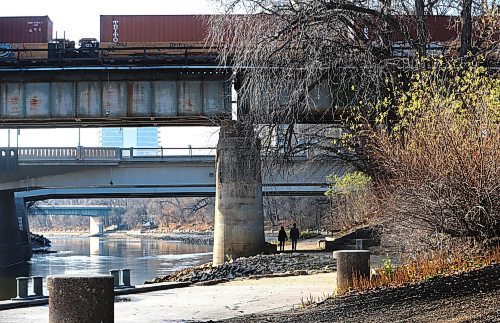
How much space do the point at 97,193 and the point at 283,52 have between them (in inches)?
2172

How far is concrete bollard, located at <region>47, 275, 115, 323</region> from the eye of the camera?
36.6 ft

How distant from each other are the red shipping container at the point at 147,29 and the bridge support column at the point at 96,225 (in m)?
135

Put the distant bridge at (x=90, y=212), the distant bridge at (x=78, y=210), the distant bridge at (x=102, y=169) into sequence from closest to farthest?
the distant bridge at (x=102, y=169)
the distant bridge at (x=78, y=210)
the distant bridge at (x=90, y=212)

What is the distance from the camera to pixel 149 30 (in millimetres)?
38281

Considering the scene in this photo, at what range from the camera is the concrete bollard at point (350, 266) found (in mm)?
15672

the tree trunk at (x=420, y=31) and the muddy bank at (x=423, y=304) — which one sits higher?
the tree trunk at (x=420, y=31)

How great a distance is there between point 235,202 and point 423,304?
23838 millimetres

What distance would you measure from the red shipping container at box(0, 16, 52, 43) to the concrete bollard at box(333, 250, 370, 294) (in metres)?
27.0

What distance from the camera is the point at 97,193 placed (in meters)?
75.9

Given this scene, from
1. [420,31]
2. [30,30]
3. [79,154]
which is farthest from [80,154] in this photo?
[420,31]

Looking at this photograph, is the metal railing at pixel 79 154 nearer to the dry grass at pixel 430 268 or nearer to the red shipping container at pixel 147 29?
the red shipping container at pixel 147 29

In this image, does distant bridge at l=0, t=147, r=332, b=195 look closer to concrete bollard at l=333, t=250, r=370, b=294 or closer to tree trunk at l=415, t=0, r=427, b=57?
tree trunk at l=415, t=0, r=427, b=57

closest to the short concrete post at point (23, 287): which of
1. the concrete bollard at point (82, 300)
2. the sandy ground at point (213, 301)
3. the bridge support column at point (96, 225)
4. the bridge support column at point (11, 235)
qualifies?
the sandy ground at point (213, 301)

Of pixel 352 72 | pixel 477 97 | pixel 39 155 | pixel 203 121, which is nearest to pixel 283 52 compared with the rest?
pixel 352 72
